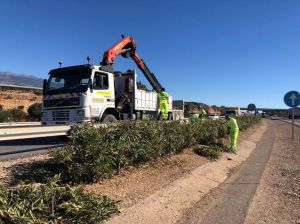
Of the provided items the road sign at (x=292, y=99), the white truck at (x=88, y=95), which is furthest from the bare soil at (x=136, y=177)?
the road sign at (x=292, y=99)

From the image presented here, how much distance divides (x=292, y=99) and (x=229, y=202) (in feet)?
53.8

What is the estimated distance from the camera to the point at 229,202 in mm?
7395

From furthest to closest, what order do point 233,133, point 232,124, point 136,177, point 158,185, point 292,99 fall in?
point 292,99 < point 232,124 < point 233,133 < point 136,177 < point 158,185

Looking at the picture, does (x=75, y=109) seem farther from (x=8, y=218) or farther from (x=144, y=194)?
(x=8, y=218)

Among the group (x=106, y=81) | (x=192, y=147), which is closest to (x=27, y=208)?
(x=192, y=147)

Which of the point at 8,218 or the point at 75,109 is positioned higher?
the point at 75,109

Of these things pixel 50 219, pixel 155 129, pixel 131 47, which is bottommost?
pixel 50 219

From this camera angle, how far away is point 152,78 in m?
22.0

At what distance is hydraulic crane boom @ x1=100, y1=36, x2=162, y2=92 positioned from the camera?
16484 mm

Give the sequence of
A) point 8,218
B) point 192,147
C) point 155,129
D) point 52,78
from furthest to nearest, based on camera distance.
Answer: point 52,78 → point 192,147 → point 155,129 → point 8,218

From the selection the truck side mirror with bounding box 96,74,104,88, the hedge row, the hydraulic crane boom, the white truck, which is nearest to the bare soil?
the hedge row

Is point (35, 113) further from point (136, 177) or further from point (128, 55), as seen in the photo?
point (136, 177)

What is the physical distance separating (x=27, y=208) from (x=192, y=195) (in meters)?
4.00

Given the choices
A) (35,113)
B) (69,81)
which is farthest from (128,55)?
(35,113)
